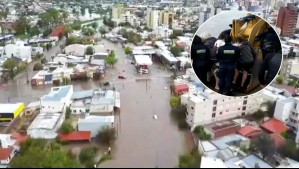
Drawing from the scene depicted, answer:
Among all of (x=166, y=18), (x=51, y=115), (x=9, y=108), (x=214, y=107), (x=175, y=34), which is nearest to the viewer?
(x=214, y=107)

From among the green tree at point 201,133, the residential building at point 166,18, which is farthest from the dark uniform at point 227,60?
the residential building at point 166,18

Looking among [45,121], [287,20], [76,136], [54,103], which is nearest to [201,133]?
[76,136]

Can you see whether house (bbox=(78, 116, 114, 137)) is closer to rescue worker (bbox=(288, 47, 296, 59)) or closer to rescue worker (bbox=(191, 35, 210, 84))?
rescue worker (bbox=(191, 35, 210, 84))

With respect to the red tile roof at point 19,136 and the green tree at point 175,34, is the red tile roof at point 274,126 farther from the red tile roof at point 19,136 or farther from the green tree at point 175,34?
the green tree at point 175,34

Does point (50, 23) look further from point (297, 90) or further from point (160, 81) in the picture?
point (297, 90)

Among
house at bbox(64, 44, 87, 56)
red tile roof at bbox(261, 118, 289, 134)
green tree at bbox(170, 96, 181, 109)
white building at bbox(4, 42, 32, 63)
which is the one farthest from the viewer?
house at bbox(64, 44, 87, 56)

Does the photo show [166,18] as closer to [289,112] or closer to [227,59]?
[289,112]

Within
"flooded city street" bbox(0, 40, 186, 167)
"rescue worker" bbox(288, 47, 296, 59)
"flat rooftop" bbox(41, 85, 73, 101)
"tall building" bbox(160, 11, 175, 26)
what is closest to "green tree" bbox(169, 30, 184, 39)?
"tall building" bbox(160, 11, 175, 26)
